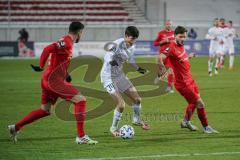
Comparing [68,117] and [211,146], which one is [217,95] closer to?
[68,117]

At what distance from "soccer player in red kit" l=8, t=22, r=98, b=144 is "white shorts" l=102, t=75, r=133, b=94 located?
121cm

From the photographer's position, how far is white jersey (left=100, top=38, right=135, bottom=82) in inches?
518

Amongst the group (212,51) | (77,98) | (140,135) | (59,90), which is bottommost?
(212,51)

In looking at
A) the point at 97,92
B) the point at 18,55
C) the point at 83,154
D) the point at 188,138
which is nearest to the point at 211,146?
the point at 188,138

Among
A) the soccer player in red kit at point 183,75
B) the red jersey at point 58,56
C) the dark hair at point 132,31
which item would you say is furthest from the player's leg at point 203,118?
the red jersey at point 58,56

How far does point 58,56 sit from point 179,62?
9.48 ft

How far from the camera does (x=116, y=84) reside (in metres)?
13.5

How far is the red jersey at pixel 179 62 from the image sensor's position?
44.1 feet

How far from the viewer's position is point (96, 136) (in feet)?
43.3

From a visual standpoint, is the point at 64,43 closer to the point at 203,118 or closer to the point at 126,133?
the point at 126,133

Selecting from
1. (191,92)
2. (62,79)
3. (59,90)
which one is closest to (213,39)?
(191,92)

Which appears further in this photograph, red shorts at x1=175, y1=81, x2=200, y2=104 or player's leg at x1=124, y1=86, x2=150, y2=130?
player's leg at x1=124, y1=86, x2=150, y2=130

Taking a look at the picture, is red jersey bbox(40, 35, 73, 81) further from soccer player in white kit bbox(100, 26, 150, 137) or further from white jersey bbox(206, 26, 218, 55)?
white jersey bbox(206, 26, 218, 55)

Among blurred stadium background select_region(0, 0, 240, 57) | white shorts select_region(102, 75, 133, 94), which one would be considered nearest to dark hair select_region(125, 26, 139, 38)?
white shorts select_region(102, 75, 133, 94)
